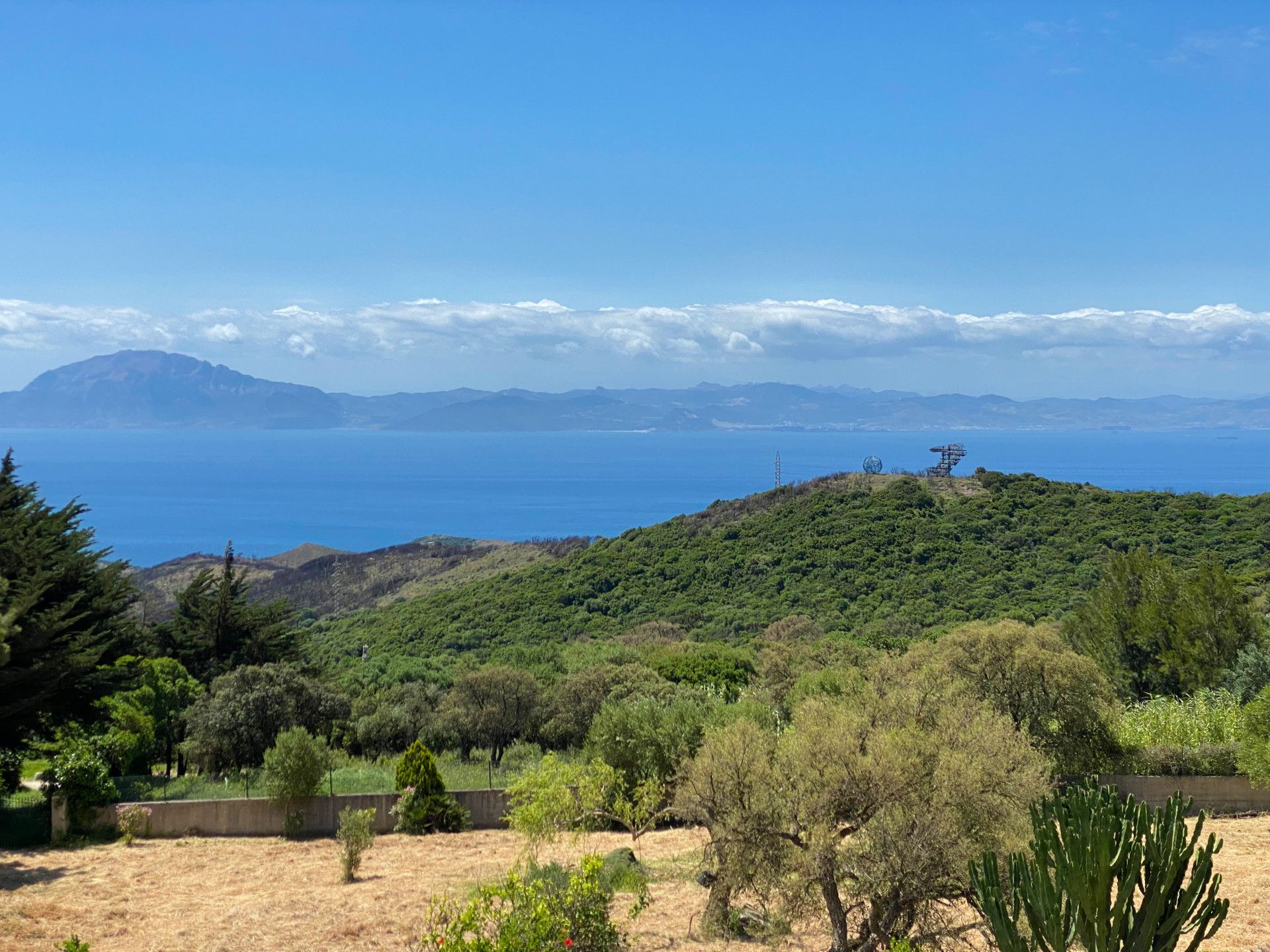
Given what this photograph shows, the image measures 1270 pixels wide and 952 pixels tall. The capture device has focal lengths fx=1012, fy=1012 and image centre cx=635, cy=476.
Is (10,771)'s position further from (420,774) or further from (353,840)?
(353,840)

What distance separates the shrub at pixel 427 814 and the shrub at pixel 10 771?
6.86 m

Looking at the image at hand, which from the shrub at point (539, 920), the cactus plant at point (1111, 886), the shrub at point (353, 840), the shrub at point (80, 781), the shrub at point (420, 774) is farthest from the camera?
the shrub at point (420, 774)

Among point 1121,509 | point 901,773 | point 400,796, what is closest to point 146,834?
point 400,796

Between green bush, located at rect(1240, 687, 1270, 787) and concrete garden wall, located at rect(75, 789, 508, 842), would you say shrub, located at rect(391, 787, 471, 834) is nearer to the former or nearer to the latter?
concrete garden wall, located at rect(75, 789, 508, 842)

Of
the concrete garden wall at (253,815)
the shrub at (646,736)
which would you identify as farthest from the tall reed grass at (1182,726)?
the concrete garden wall at (253,815)

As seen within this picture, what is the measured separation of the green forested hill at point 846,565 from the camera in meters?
46.6

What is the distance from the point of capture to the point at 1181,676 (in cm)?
2789

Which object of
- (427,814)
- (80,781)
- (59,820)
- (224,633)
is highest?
(224,633)

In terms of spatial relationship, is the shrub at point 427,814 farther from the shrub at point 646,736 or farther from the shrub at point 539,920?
the shrub at point 539,920

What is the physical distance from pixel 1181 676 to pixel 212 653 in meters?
27.4

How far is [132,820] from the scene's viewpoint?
669 inches

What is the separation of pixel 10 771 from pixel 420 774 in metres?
7.75

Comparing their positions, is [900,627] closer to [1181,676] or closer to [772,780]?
[1181,676]

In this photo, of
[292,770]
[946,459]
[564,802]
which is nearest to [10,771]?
[292,770]
